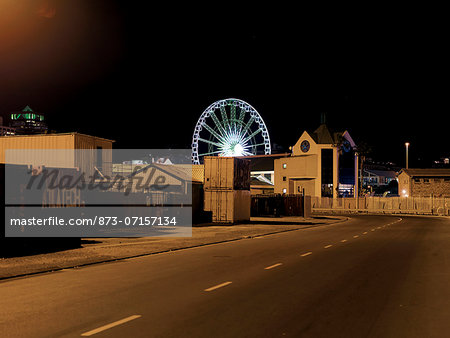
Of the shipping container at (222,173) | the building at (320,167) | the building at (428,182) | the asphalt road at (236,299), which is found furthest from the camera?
the building at (320,167)

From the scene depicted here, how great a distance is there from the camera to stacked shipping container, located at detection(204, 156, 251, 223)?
38.6 m

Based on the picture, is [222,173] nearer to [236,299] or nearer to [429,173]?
[236,299]

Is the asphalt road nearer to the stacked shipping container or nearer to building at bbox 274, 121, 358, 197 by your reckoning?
the stacked shipping container

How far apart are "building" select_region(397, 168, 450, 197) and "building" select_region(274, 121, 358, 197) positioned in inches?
554

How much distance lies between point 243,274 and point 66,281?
4.35 metres

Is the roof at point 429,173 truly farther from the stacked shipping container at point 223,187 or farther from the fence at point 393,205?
the stacked shipping container at point 223,187

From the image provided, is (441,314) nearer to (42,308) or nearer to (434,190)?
(42,308)

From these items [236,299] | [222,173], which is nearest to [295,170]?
[222,173]

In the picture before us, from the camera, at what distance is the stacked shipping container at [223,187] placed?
127 feet

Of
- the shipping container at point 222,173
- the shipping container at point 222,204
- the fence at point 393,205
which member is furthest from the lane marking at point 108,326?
the fence at point 393,205

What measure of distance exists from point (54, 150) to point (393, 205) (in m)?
48.9

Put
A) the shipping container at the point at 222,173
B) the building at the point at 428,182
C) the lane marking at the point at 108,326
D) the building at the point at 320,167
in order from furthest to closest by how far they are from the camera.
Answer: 1. the building at the point at 320,167
2. the building at the point at 428,182
3. the shipping container at the point at 222,173
4. the lane marking at the point at 108,326

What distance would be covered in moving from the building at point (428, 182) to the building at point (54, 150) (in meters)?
56.8

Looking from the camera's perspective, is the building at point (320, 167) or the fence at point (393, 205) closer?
the fence at point (393, 205)
